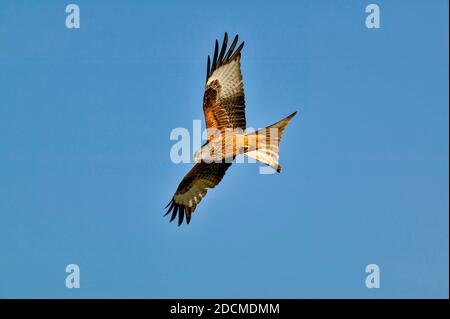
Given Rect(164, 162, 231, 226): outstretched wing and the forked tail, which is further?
Rect(164, 162, 231, 226): outstretched wing

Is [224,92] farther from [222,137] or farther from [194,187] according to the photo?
[194,187]

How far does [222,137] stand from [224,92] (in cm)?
63

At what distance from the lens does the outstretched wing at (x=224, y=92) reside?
32.2 ft

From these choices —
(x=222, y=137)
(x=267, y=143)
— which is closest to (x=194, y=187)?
(x=222, y=137)

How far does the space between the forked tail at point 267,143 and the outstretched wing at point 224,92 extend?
0.43 meters

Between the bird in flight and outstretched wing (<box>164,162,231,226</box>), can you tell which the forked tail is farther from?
outstretched wing (<box>164,162,231,226</box>)

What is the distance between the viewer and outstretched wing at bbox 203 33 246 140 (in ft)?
32.2

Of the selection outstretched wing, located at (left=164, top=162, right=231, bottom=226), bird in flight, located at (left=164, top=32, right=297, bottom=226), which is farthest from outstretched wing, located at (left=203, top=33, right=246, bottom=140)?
outstretched wing, located at (left=164, top=162, right=231, bottom=226)

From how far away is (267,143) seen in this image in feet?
30.4
